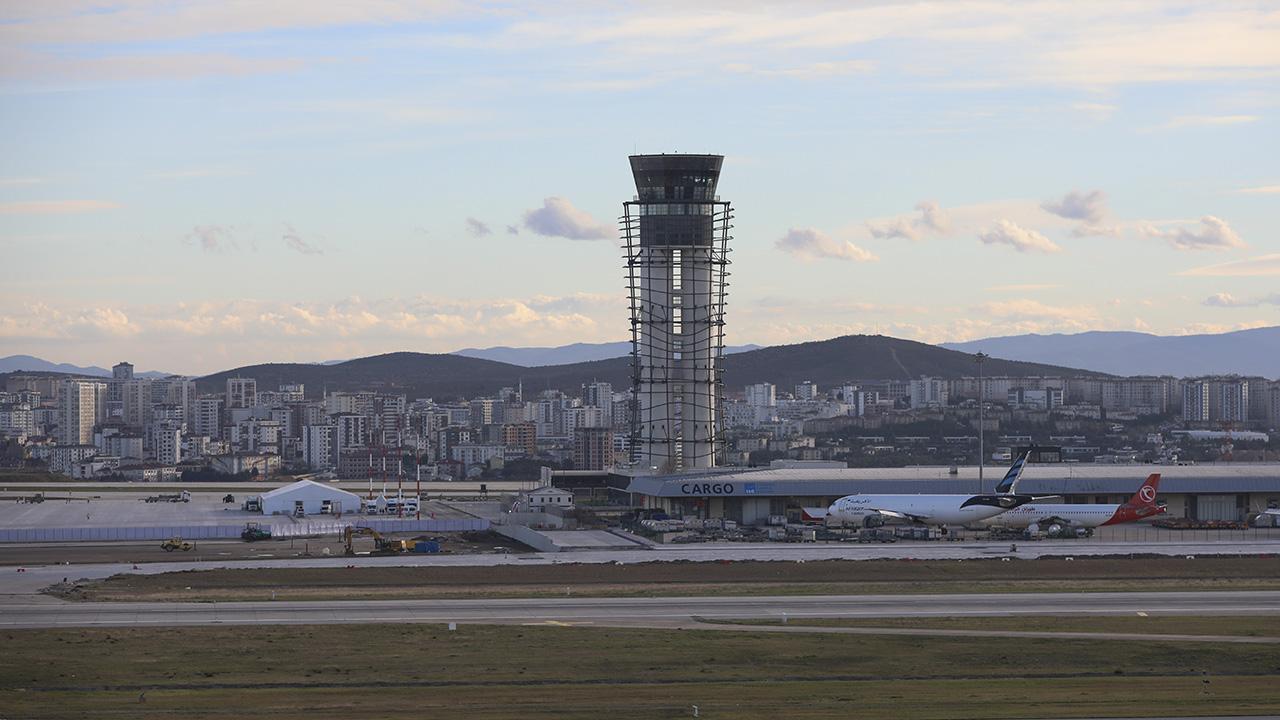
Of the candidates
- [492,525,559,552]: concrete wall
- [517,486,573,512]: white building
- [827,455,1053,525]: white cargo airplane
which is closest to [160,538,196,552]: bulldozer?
[492,525,559,552]: concrete wall

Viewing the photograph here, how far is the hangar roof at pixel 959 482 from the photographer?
123938mm

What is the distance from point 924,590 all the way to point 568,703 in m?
30.9

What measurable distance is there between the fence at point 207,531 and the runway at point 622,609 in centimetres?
4389

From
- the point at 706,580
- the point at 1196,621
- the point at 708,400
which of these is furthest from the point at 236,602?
the point at 708,400

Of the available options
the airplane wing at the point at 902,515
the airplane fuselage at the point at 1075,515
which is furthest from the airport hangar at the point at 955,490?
the airplane fuselage at the point at 1075,515

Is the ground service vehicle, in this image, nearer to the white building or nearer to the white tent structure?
the white building

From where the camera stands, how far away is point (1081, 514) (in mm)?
112375

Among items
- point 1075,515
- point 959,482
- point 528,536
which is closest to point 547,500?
point 528,536

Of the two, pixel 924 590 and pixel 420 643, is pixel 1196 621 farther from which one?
pixel 420 643

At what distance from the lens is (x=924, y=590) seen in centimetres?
7831

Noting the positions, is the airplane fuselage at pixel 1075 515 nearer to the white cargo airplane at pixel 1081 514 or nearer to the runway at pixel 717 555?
the white cargo airplane at pixel 1081 514

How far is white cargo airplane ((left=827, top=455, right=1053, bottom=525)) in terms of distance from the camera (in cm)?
11225

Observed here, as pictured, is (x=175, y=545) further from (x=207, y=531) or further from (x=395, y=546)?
(x=395, y=546)

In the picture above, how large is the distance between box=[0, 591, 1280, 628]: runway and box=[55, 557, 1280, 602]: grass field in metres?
2.58
